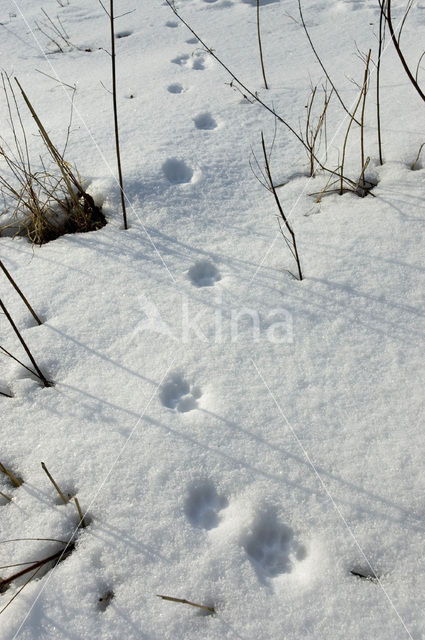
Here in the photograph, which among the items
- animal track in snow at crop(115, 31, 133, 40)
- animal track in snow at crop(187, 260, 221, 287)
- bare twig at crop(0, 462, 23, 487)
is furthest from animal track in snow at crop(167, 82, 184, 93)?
bare twig at crop(0, 462, 23, 487)

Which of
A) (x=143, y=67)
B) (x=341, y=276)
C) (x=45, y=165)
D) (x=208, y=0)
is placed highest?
(x=208, y=0)

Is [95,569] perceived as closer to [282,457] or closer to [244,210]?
[282,457]

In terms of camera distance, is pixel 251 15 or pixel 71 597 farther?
pixel 251 15

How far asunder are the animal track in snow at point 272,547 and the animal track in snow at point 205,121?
1.65 metres

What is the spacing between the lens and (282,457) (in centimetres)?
108

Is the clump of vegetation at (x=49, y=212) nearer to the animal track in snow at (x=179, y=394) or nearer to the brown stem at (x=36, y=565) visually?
the animal track in snow at (x=179, y=394)

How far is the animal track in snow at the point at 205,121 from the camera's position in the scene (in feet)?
6.70

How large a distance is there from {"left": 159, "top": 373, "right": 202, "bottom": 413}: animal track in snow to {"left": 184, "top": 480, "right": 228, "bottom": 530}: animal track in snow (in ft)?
0.70

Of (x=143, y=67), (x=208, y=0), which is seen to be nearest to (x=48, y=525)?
(x=143, y=67)

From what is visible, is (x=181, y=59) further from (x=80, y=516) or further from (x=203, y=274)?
(x=80, y=516)

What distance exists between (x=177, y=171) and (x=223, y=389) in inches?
39.7

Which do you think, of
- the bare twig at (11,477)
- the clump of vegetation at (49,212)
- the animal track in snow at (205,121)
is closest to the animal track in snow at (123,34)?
the animal track in snow at (205,121)

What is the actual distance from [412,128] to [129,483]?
166 cm

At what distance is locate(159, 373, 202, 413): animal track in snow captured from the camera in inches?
47.8
